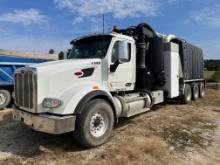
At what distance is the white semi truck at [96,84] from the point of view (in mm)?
5395

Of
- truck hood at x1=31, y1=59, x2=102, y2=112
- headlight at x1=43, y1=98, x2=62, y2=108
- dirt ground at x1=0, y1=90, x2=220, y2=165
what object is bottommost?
dirt ground at x1=0, y1=90, x2=220, y2=165

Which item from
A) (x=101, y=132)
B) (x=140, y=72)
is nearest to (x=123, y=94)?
(x=140, y=72)

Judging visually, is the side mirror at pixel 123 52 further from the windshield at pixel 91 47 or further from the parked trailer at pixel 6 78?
the parked trailer at pixel 6 78

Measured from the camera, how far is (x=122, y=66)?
731 centimetres

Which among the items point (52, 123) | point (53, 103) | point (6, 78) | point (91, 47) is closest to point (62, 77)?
point (53, 103)

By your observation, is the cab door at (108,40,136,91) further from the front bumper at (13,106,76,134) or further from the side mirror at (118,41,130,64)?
the front bumper at (13,106,76,134)

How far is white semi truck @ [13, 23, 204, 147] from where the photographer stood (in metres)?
5.39

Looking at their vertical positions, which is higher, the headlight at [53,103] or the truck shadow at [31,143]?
the headlight at [53,103]

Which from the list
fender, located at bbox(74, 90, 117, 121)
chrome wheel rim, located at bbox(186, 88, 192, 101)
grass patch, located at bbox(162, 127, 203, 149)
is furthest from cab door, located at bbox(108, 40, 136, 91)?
chrome wheel rim, located at bbox(186, 88, 192, 101)

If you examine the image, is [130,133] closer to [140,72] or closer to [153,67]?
[140,72]

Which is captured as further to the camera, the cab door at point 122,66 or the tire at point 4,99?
the tire at point 4,99

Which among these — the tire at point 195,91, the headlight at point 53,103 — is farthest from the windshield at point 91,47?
the tire at point 195,91

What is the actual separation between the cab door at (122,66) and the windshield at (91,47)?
0.25 metres

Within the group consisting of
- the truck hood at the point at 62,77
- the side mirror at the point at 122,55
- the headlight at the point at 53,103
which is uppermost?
the side mirror at the point at 122,55
